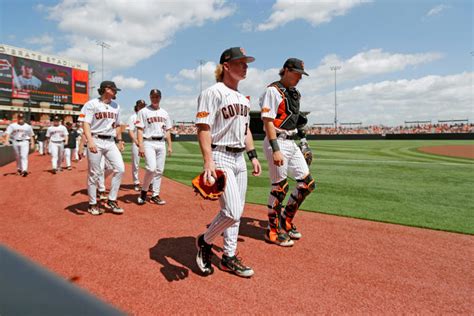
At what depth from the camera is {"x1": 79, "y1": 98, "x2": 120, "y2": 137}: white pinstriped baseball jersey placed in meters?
5.16

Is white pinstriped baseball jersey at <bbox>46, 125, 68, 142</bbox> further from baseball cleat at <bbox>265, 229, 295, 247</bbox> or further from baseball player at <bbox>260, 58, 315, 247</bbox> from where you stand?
baseball cleat at <bbox>265, 229, 295, 247</bbox>

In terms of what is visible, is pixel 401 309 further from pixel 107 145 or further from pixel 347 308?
pixel 107 145

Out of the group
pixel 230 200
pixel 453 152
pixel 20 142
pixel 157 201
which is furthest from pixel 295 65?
pixel 453 152

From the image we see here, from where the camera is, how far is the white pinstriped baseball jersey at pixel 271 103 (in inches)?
150

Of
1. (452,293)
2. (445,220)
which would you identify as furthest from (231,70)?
(445,220)

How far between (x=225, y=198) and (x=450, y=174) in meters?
9.46

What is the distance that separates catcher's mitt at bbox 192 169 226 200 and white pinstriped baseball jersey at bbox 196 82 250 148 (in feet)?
1.24

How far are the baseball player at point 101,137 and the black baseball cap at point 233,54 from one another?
3.14 meters

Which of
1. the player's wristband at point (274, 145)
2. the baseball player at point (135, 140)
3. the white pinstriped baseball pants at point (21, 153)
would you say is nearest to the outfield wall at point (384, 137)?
the white pinstriped baseball pants at point (21, 153)

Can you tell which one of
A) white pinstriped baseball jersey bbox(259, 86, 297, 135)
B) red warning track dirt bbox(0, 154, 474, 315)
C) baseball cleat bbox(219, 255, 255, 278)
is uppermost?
white pinstriped baseball jersey bbox(259, 86, 297, 135)

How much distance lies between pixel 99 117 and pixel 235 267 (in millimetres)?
3674

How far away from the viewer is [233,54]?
114 inches

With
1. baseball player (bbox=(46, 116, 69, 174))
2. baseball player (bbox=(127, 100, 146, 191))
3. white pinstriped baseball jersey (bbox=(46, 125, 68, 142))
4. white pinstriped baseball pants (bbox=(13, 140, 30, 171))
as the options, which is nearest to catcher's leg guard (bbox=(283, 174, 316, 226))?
baseball player (bbox=(127, 100, 146, 191))

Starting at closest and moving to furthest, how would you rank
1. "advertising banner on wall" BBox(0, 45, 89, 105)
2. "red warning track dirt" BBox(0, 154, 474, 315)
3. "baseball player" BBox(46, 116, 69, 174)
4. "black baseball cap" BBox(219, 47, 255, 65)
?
"red warning track dirt" BBox(0, 154, 474, 315), "black baseball cap" BBox(219, 47, 255, 65), "baseball player" BBox(46, 116, 69, 174), "advertising banner on wall" BBox(0, 45, 89, 105)
